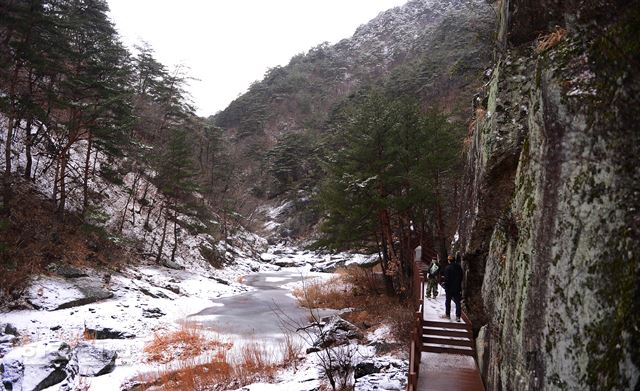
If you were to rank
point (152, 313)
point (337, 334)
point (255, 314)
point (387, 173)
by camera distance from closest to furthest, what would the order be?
point (337, 334), point (387, 173), point (152, 313), point (255, 314)

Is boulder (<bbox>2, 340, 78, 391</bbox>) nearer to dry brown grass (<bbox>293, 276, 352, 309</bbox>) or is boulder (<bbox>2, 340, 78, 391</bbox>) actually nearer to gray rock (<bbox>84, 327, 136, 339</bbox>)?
gray rock (<bbox>84, 327, 136, 339</bbox>)

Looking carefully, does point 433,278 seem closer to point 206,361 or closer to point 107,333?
point 206,361

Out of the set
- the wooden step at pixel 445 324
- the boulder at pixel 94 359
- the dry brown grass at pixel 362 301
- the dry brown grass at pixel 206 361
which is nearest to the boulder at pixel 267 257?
the dry brown grass at pixel 362 301

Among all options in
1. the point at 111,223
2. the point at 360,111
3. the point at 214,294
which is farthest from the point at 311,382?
the point at 111,223

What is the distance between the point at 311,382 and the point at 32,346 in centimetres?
887

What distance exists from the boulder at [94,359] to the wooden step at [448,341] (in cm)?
1021

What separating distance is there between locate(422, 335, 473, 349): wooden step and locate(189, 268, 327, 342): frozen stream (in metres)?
5.96

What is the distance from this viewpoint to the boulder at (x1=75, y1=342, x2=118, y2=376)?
40.6 feet

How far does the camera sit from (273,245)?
189ft

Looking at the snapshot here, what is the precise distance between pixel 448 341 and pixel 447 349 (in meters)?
0.21

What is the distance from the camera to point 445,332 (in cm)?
1088

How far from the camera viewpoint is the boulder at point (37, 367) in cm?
1034

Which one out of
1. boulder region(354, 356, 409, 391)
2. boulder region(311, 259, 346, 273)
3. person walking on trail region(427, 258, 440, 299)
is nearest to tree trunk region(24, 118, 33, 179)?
boulder region(354, 356, 409, 391)

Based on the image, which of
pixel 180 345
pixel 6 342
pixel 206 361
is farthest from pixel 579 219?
pixel 6 342
